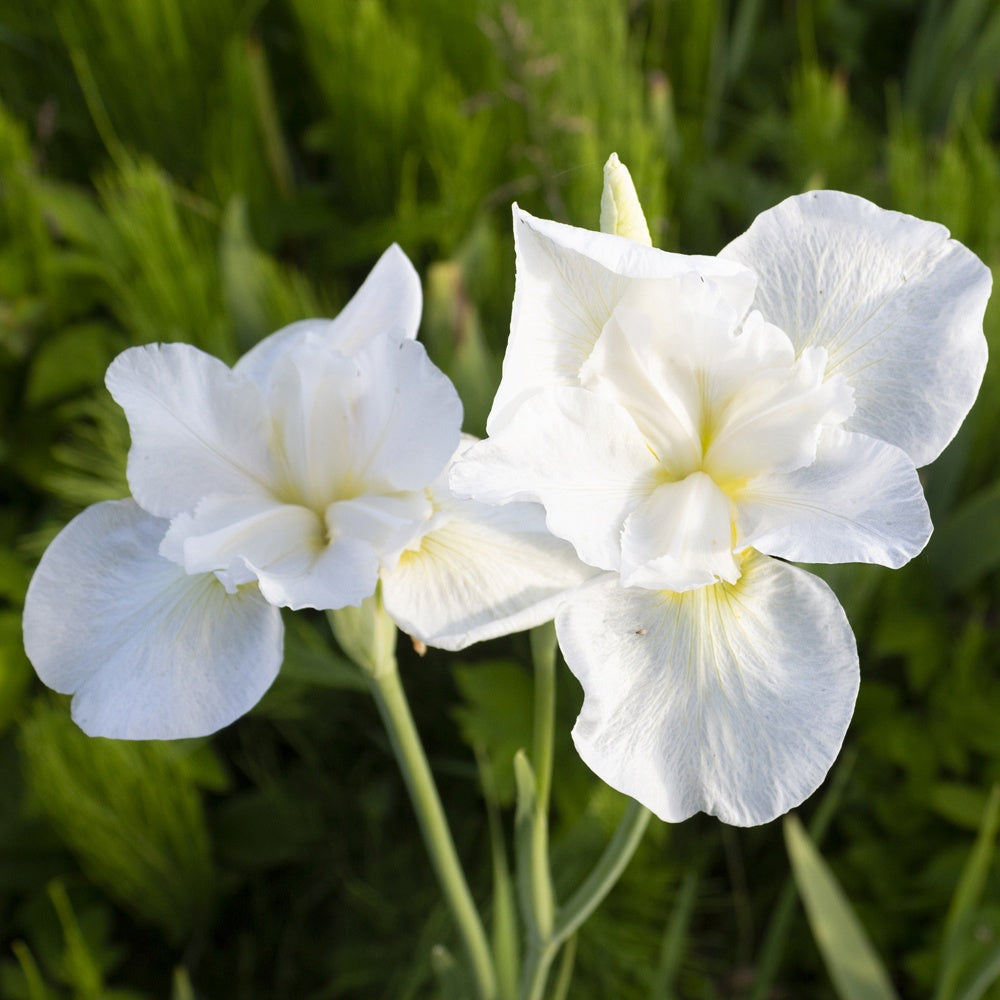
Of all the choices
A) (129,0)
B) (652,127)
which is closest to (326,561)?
(652,127)

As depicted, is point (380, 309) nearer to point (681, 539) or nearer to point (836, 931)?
point (681, 539)

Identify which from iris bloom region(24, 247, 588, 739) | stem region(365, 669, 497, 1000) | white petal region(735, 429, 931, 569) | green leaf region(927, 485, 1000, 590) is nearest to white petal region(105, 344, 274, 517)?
iris bloom region(24, 247, 588, 739)

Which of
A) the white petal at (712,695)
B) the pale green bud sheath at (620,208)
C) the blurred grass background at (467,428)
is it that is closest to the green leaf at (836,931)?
the blurred grass background at (467,428)

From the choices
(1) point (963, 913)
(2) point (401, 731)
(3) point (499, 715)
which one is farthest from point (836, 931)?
(2) point (401, 731)

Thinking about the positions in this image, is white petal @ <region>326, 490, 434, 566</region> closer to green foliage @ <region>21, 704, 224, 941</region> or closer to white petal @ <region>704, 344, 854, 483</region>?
white petal @ <region>704, 344, 854, 483</region>

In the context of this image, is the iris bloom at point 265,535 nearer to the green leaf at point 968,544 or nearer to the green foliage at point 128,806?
the green foliage at point 128,806

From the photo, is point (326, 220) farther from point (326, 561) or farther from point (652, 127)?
point (326, 561)
